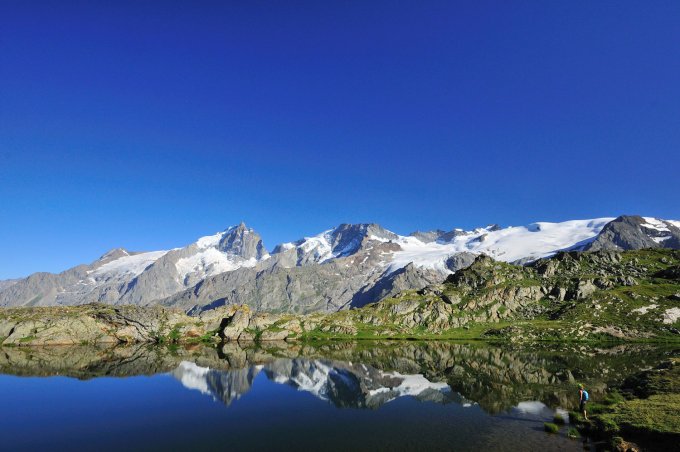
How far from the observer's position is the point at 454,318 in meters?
181

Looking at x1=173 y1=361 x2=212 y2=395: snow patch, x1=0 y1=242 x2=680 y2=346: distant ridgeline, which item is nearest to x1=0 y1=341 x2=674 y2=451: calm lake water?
x1=173 y1=361 x2=212 y2=395: snow patch

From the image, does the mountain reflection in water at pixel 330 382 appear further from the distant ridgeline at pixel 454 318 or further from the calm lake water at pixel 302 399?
the distant ridgeline at pixel 454 318

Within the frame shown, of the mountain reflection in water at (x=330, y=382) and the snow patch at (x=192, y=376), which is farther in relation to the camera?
the snow patch at (x=192, y=376)

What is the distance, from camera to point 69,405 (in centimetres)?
5872

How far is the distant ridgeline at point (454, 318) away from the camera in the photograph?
143250 mm

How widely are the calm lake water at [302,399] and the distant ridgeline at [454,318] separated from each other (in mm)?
36292

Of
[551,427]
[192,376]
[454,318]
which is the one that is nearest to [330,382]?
[192,376]

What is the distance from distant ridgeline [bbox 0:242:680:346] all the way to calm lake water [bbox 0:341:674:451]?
36292 mm

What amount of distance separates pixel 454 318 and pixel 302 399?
438 feet

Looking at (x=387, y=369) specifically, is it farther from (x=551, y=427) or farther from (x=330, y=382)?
(x=551, y=427)

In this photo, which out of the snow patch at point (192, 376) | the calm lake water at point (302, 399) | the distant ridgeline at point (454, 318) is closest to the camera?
the calm lake water at point (302, 399)

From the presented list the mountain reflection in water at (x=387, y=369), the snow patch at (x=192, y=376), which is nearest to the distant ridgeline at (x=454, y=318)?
the mountain reflection in water at (x=387, y=369)

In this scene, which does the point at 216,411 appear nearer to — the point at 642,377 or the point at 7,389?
the point at 7,389

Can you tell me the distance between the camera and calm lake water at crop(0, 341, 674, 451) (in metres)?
41.4
